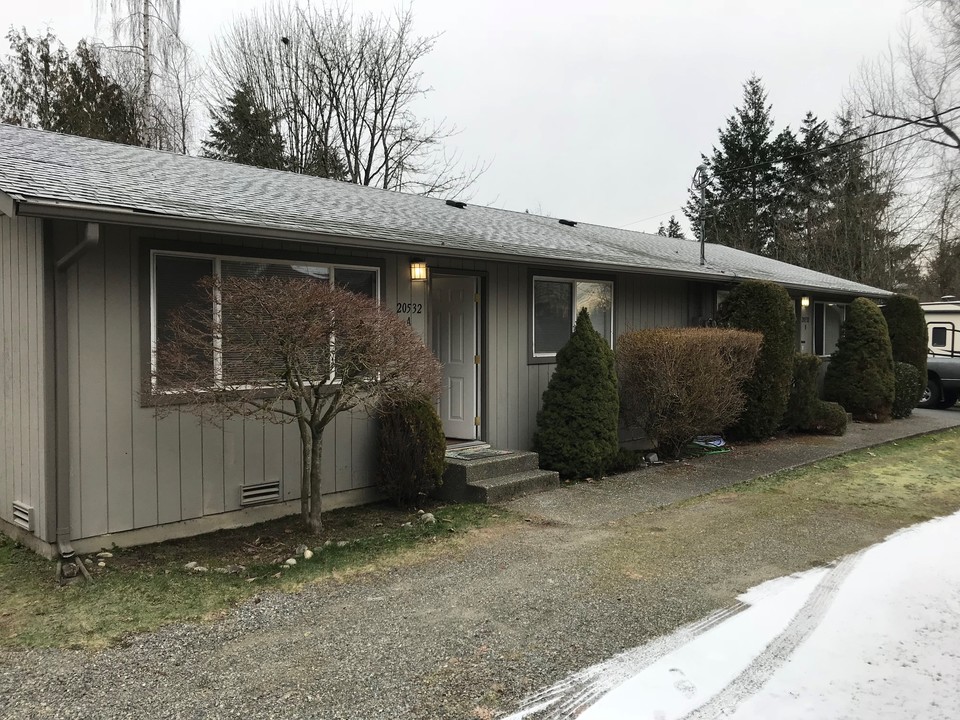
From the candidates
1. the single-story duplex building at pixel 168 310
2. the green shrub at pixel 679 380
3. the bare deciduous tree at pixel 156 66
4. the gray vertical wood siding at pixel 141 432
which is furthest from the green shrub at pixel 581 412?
the bare deciduous tree at pixel 156 66

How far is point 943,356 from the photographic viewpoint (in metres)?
16.4

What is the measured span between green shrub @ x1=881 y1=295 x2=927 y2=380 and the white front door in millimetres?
10626

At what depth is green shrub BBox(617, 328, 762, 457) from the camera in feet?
28.9

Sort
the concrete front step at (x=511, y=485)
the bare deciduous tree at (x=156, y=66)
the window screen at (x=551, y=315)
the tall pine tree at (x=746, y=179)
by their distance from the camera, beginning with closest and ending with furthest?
the concrete front step at (x=511, y=485) < the window screen at (x=551, y=315) < the bare deciduous tree at (x=156, y=66) < the tall pine tree at (x=746, y=179)

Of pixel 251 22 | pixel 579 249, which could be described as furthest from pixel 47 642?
pixel 251 22

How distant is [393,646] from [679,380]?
6.02 metres

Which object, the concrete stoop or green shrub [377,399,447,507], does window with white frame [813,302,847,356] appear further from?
green shrub [377,399,447,507]

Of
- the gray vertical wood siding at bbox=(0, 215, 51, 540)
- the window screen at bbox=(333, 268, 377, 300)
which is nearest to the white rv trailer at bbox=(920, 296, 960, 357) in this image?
the window screen at bbox=(333, 268, 377, 300)

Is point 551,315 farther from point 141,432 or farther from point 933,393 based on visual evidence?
point 933,393

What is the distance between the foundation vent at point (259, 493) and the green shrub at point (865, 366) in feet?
36.7

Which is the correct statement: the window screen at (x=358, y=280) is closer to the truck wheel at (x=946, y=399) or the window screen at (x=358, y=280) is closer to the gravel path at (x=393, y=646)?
the gravel path at (x=393, y=646)

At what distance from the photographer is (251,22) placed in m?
23.0

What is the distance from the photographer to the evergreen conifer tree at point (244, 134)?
22.0 meters

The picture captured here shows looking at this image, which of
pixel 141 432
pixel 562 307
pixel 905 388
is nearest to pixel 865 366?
pixel 905 388
